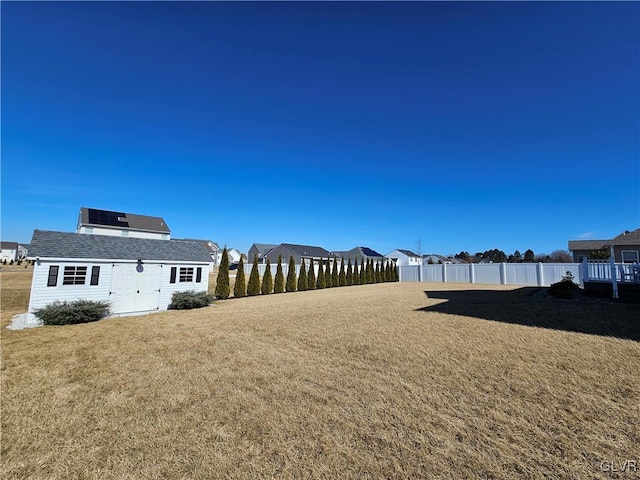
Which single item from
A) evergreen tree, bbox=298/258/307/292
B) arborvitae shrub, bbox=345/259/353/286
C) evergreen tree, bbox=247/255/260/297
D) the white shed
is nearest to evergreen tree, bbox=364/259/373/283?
arborvitae shrub, bbox=345/259/353/286

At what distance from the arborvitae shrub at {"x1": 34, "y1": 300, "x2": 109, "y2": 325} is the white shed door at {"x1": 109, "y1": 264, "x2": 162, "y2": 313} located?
1284 mm

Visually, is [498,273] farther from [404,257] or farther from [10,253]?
[10,253]

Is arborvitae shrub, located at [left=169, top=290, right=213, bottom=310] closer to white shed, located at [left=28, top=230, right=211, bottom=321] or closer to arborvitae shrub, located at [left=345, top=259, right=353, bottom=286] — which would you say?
white shed, located at [left=28, top=230, right=211, bottom=321]

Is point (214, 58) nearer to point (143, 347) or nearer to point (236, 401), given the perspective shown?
point (143, 347)

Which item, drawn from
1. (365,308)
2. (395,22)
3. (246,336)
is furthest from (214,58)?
(365,308)

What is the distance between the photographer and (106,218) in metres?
34.5

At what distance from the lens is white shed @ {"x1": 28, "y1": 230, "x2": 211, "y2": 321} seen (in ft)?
34.9

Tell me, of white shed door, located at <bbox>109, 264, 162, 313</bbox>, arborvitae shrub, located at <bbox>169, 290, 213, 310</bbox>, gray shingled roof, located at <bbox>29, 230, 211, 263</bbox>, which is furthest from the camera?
arborvitae shrub, located at <bbox>169, 290, 213, 310</bbox>

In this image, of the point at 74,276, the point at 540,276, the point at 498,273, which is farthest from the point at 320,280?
the point at 540,276

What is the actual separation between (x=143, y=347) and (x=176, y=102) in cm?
1239

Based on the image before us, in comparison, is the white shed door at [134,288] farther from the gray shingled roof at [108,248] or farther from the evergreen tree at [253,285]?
the evergreen tree at [253,285]

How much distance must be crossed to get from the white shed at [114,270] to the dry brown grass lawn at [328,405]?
3970 mm

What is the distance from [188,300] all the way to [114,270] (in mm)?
3300

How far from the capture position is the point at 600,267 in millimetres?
11234
